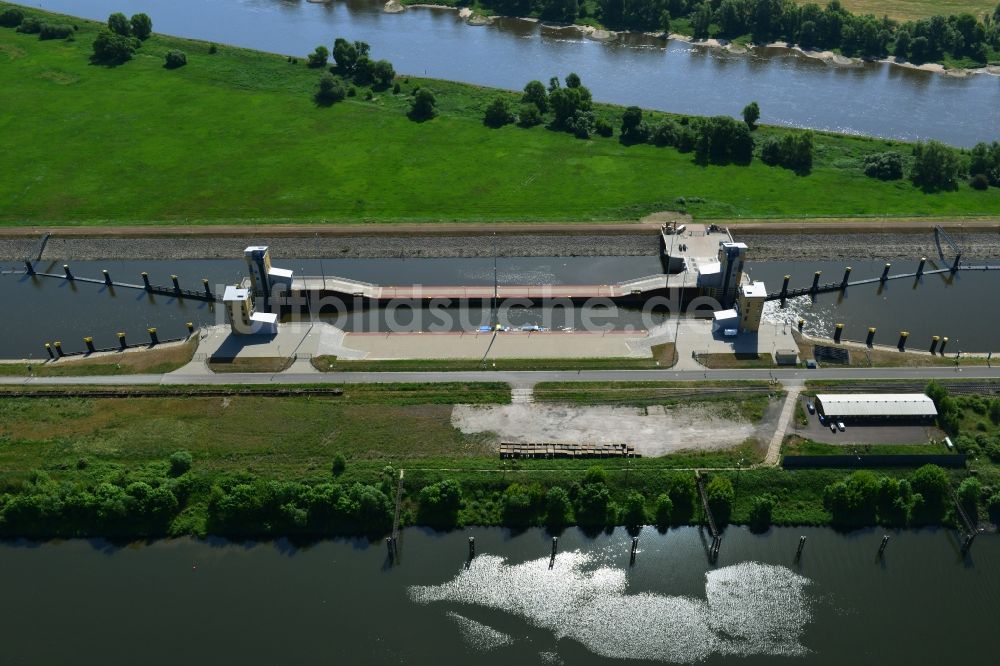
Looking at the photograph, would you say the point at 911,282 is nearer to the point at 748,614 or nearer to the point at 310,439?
the point at 748,614

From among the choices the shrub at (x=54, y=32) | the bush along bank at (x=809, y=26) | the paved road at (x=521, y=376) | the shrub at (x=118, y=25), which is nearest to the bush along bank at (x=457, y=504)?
the paved road at (x=521, y=376)

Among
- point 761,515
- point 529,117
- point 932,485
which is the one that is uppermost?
point 529,117

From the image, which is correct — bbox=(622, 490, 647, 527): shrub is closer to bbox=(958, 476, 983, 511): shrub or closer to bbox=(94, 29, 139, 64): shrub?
A: bbox=(958, 476, 983, 511): shrub

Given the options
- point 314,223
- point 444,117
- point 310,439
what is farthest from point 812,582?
point 444,117

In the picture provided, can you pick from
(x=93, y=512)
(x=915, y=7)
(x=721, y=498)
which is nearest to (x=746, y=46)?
(x=915, y=7)

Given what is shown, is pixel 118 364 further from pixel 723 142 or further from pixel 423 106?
pixel 723 142

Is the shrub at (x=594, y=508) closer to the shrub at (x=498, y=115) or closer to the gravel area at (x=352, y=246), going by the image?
the gravel area at (x=352, y=246)
